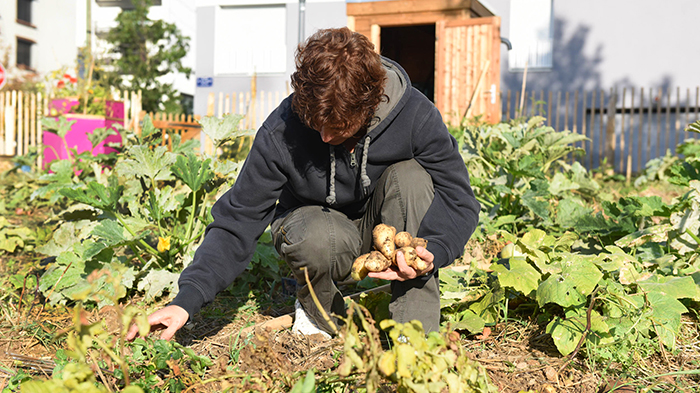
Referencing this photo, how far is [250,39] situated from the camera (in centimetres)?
1402

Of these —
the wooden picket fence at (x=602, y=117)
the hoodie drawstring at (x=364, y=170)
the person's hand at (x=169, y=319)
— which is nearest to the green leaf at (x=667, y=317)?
the hoodie drawstring at (x=364, y=170)

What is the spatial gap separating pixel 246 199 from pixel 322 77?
580 millimetres

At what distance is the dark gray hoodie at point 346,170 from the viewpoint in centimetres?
203

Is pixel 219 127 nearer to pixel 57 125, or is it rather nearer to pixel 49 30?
pixel 57 125

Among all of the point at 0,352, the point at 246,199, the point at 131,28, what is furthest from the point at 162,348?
the point at 131,28

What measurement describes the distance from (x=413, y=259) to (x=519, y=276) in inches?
21.8

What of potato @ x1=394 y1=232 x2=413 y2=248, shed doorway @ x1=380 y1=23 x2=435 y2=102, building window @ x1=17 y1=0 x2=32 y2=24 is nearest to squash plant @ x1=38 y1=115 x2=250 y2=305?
potato @ x1=394 y1=232 x2=413 y2=248

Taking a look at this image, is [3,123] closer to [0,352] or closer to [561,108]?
[0,352]

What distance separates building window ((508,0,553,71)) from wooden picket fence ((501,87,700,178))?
2.58 feet

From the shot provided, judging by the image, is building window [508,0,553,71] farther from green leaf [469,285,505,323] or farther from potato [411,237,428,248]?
Answer: potato [411,237,428,248]

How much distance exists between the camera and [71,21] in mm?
24156

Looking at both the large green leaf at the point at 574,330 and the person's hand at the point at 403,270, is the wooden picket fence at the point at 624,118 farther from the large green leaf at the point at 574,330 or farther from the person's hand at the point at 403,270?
the person's hand at the point at 403,270

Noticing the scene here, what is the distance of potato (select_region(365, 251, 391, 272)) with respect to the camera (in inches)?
74.3

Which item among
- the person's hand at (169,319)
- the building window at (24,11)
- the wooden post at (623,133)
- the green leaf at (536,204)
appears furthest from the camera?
the building window at (24,11)
